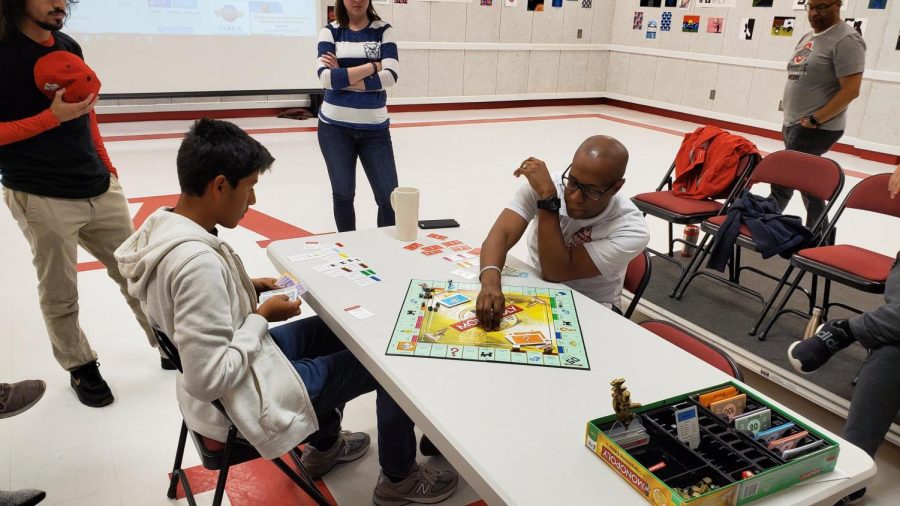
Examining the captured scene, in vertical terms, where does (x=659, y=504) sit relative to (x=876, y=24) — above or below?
below

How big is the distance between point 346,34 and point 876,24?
6524 millimetres

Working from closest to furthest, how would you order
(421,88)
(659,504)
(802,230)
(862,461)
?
(659,504), (862,461), (802,230), (421,88)

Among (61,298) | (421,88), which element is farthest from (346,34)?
(421,88)

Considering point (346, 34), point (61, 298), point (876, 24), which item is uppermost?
point (876, 24)

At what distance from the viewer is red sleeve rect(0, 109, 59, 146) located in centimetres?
208

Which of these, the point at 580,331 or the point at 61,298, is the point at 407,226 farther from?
the point at 61,298

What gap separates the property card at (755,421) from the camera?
1.24m

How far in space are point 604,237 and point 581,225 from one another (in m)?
0.09

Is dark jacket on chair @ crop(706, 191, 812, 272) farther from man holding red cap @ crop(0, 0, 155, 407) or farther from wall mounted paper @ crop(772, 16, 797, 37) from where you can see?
wall mounted paper @ crop(772, 16, 797, 37)

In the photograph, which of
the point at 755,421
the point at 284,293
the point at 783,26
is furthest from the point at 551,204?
the point at 783,26

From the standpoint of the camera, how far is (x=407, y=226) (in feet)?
7.48

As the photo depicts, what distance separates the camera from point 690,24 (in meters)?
9.21

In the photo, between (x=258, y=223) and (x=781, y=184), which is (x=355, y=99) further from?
(x=781, y=184)

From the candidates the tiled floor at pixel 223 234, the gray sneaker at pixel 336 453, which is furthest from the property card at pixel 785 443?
the gray sneaker at pixel 336 453
